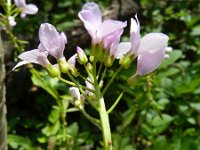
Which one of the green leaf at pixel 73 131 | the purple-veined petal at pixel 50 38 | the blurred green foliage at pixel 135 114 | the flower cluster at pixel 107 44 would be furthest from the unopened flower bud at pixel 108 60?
the green leaf at pixel 73 131

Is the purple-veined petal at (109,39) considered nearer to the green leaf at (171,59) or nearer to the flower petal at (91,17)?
the flower petal at (91,17)

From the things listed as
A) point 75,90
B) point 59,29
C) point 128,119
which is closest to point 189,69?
point 128,119

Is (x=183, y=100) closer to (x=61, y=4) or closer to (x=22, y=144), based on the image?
(x=22, y=144)

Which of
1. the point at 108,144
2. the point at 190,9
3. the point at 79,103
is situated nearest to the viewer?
the point at 108,144

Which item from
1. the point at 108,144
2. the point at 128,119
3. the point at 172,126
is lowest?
the point at 172,126

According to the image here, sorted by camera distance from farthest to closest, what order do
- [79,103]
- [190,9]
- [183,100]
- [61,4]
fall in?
[190,9] → [61,4] → [183,100] → [79,103]

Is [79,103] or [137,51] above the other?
[137,51]
